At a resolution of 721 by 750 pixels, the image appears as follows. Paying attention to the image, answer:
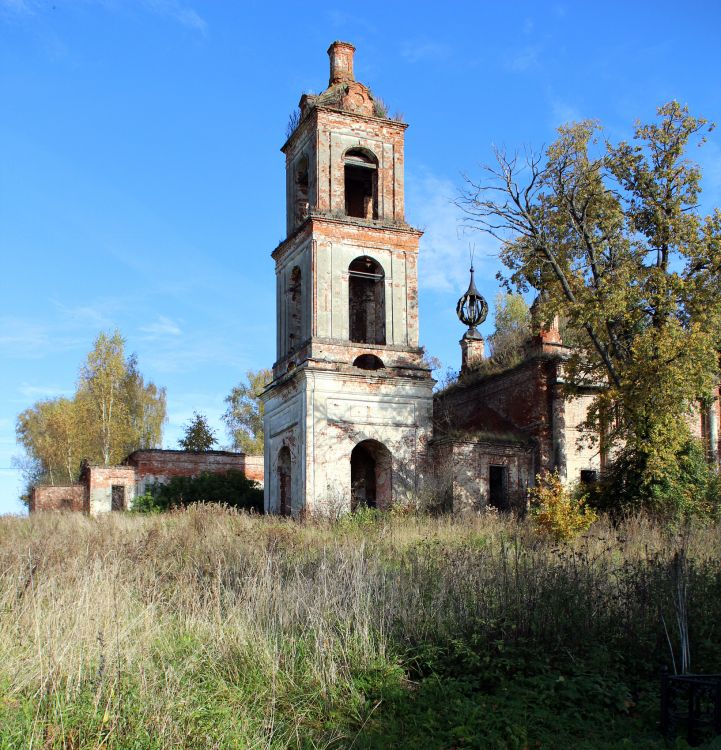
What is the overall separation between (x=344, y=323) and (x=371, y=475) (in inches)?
187

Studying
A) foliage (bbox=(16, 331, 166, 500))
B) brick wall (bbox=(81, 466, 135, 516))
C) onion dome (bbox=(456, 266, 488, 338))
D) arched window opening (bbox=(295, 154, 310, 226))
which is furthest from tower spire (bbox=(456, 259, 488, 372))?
foliage (bbox=(16, 331, 166, 500))

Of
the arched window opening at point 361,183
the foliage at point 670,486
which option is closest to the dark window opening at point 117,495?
the arched window opening at point 361,183

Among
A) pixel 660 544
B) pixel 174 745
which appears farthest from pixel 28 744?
pixel 660 544

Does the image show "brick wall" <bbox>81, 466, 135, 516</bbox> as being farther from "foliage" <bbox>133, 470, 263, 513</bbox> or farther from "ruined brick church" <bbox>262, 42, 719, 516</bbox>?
Result: "ruined brick church" <bbox>262, 42, 719, 516</bbox>

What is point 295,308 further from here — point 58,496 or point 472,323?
point 58,496

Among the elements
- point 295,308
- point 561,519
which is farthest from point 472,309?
point 561,519

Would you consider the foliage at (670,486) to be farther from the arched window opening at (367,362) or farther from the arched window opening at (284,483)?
the arched window opening at (284,483)

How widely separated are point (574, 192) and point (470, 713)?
1712 centimetres

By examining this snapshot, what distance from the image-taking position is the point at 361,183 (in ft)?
93.1

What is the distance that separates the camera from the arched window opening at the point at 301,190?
27656mm

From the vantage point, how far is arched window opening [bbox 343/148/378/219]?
87.1 ft

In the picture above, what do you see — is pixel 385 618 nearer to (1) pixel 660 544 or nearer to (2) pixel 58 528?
(1) pixel 660 544

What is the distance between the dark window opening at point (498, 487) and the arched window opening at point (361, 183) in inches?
317

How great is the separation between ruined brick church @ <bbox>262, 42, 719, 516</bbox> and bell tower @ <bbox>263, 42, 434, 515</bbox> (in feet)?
0.11
